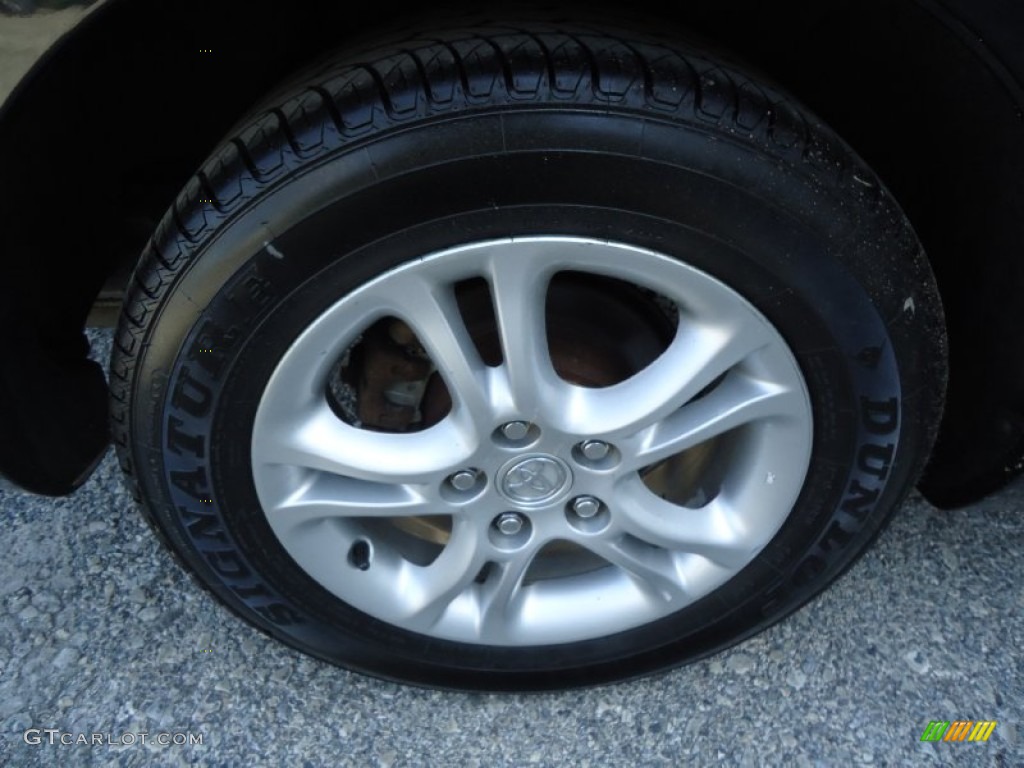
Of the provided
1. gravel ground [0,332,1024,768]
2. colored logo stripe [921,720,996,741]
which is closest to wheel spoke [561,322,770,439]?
gravel ground [0,332,1024,768]

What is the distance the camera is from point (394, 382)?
1823 millimetres

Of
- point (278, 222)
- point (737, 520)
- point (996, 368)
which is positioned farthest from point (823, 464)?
point (278, 222)

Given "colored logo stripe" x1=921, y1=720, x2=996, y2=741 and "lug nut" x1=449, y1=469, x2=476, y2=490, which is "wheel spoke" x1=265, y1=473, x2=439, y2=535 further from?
"colored logo stripe" x1=921, y1=720, x2=996, y2=741

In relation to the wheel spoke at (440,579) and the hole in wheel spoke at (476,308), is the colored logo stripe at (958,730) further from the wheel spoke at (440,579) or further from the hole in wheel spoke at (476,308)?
the hole in wheel spoke at (476,308)

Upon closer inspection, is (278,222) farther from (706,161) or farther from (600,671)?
(600,671)

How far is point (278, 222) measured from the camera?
1.39m

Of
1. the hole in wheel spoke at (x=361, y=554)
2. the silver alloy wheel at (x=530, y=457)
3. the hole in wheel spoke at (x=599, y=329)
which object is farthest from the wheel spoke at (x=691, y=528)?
the hole in wheel spoke at (x=361, y=554)

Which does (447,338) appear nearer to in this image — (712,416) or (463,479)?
(463,479)

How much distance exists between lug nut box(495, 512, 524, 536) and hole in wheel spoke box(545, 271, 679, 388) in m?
0.27

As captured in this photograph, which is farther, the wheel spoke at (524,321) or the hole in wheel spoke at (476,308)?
the hole in wheel spoke at (476,308)

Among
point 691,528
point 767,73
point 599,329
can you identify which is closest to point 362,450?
point 599,329

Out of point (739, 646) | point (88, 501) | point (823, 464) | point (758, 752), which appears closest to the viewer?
point (823, 464)

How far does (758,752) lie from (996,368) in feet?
2.83

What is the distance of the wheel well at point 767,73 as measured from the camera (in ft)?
4.90
